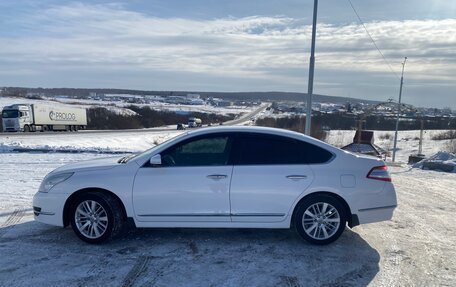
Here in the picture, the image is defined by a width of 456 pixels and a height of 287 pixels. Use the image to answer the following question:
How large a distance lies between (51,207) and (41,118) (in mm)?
50445

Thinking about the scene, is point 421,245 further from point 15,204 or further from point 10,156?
point 10,156

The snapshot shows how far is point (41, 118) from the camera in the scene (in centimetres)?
5075

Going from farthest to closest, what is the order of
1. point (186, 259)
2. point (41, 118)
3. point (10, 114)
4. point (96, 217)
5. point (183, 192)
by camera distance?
point (41, 118) → point (10, 114) → point (96, 217) → point (183, 192) → point (186, 259)

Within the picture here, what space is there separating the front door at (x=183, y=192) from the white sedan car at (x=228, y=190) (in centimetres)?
1

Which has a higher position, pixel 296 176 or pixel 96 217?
pixel 296 176

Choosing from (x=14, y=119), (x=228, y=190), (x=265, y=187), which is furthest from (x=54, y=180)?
(x=14, y=119)

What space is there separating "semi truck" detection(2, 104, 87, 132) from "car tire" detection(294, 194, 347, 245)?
4834 centimetres

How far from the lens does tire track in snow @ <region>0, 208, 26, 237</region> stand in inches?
232

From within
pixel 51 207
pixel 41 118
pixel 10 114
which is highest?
pixel 51 207

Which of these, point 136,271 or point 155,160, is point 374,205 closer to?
point 155,160

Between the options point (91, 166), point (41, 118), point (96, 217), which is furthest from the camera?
point (41, 118)

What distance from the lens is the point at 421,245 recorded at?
5.51m

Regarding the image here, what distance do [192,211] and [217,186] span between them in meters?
0.47

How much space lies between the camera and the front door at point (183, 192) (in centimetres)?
521
